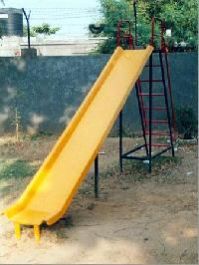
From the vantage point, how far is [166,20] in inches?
644

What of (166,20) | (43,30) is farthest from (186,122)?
(43,30)

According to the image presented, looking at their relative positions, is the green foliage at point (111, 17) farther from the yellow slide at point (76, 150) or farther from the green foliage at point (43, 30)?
the green foliage at point (43, 30)

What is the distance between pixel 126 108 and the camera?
10.0 m

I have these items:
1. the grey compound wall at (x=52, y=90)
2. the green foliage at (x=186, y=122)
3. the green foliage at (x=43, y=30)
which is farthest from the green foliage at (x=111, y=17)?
the green foliage at (x=43, y=30)

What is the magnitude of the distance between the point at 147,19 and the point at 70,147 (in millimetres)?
12689

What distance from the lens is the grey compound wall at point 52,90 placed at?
984cm

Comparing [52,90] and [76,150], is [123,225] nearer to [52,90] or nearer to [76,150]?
[76,150]

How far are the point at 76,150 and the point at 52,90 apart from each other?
4751 mm

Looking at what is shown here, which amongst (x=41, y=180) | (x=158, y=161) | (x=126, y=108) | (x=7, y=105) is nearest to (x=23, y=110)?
(x=7, y=105)

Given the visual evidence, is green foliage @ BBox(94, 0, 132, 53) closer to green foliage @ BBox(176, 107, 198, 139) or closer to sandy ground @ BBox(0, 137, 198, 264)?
green foliage @ BBox(176, 107, 198, 139)

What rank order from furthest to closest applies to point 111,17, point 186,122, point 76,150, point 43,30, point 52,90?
1. point 43,30
2. point 111,17
3. point 52,90
4. point 186,122
5. point 76,150

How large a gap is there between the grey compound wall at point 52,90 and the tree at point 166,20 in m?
5.20

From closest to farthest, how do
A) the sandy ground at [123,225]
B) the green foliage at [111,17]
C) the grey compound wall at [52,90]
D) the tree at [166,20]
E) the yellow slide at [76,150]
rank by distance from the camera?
the sandy ground at [123,225] → the yellow slide at [76,150] → the grey compound wall at [52,90] → the tree at [166,20] → the green foliage at [111,17]

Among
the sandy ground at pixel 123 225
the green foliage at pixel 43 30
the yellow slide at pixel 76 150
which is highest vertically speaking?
the green foliage at pixel 43 30
